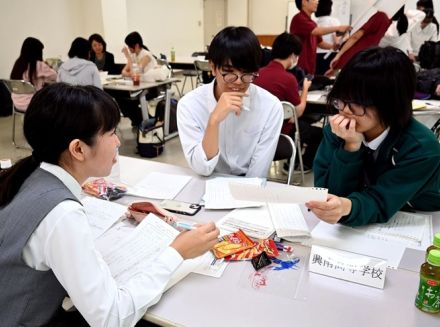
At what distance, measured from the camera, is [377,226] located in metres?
1.29

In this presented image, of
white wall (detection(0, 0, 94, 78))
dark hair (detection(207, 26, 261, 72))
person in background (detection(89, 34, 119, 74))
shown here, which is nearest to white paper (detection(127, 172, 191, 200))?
dark hair (detection(207, 26, 261, 72))

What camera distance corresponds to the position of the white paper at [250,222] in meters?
1.25

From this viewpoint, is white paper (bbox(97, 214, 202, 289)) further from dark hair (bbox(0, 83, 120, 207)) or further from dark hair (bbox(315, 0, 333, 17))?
dark hair (bbox(315, 0, 333, 17))

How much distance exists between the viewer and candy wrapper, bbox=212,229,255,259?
1134 mm

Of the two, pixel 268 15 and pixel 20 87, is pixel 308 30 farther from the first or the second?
pixel 268 15

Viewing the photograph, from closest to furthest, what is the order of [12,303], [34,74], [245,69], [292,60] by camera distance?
[12,303], [245,69], [292,60], [34,74]

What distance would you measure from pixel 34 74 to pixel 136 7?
396cm

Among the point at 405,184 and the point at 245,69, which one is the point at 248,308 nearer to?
the point at 405,184

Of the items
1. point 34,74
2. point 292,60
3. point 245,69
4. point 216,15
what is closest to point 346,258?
→ point 245,69

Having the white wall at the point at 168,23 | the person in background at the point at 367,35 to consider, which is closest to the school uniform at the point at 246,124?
the person in background at the point at 367,35

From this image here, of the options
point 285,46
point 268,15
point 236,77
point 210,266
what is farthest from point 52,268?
point 268,15

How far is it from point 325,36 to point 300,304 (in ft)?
12.8

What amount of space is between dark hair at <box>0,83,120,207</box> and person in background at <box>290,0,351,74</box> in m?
3.32

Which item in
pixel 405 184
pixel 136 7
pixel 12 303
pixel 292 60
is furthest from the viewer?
pixel 136 7
